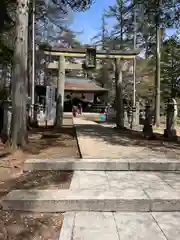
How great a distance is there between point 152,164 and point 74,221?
2.68 meters

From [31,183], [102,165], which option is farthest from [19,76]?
[31,183]

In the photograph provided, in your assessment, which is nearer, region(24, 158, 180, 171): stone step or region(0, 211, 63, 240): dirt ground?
region(0, 211, 63, 240): dirt ground

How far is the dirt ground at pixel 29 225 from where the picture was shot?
3337 mm

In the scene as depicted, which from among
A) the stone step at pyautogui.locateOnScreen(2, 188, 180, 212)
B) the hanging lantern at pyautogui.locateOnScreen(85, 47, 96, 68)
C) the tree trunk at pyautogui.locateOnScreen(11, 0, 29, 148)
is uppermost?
the hanging lantern at pyautogui.locateOnScreen(85, 47, 96, 68)

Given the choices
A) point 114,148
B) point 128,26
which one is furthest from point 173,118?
point 128,26

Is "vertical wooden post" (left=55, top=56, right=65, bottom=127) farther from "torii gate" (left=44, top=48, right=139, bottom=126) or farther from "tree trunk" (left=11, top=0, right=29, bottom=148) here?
"tree trunk" (left=11, top=0, right=29, bottom=148)

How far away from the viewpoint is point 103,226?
3.62m

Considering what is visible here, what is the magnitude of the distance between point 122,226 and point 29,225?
3.37 ft

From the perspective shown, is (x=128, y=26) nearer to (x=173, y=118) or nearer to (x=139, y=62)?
(x=139, y=62)

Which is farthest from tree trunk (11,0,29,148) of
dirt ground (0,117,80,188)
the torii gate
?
the torii gate

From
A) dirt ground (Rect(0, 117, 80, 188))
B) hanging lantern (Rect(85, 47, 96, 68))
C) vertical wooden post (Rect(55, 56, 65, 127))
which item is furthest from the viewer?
vertical wooden post (Rect(55, 56, 65, 127))

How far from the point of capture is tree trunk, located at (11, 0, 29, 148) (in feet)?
24.8

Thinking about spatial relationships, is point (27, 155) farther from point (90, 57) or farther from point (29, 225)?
point (90, 57)

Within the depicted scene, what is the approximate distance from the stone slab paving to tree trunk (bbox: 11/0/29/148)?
3.96 meters
